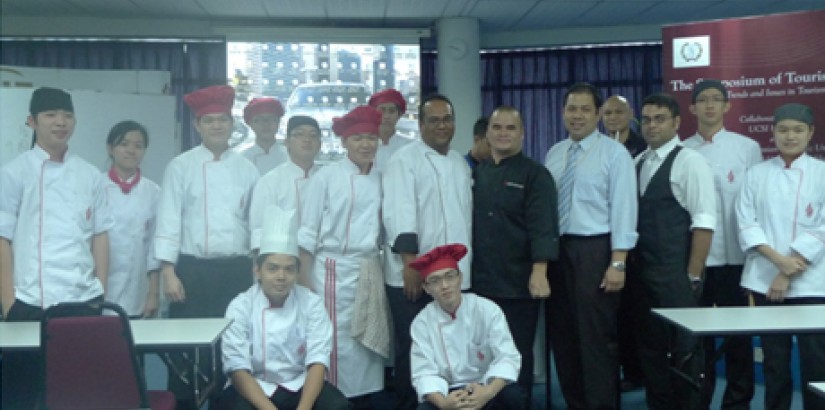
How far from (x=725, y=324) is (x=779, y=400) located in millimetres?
833

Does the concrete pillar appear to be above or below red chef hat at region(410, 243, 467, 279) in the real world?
above

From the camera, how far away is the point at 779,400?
10.7 ft

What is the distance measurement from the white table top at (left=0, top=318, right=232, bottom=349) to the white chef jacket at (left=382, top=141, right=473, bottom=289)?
853 millimetres

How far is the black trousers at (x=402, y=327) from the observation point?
327cm

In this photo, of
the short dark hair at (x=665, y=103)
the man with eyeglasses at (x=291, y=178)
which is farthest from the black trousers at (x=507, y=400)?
the short dark hair at (x=665, y=103)

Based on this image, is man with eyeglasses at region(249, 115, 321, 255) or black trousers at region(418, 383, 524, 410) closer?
black trousers at region(418, 383, 524, 410)

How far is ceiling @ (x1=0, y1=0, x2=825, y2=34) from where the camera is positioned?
6586 mm

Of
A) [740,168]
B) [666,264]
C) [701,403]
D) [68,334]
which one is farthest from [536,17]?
[68,334]

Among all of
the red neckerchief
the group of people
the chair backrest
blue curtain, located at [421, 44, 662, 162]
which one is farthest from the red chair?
blue curtain, located at [421, 44, 662, 162]

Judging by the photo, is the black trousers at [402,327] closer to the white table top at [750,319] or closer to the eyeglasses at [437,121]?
the eyeglasses at [437,121]

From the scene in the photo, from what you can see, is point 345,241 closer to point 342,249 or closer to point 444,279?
point 342,249

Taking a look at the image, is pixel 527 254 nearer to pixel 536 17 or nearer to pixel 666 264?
pixel 666 264

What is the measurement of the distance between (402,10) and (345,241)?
158 inches

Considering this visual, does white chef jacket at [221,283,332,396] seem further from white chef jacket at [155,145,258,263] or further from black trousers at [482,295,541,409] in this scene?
black trousers at [482,295,541,409]
